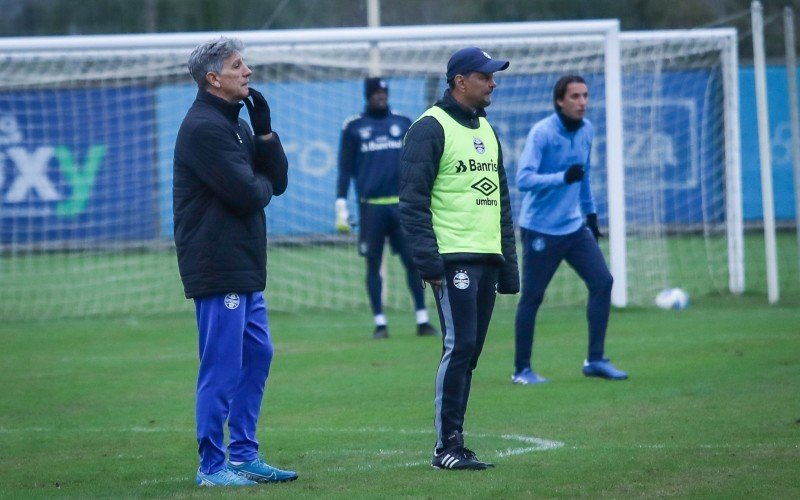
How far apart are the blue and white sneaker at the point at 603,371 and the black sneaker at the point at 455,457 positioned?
3464 mm

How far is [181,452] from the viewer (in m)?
7.80

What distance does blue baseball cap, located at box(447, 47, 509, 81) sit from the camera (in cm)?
698

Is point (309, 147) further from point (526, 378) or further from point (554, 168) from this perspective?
point (526, 378)

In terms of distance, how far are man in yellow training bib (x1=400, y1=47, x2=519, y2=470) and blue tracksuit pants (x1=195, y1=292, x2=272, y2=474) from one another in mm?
905

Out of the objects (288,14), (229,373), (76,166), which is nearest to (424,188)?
(229,373)

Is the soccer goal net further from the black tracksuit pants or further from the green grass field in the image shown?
the black tracksuit pants

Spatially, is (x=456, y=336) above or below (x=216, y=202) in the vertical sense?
below

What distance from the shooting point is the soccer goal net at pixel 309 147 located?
16.9m

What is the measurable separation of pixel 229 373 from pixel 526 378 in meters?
4.01

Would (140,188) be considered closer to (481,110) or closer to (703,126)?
(703,126)

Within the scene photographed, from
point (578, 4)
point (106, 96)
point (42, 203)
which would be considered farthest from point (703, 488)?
point (578, 4)

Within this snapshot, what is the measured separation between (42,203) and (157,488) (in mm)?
17893

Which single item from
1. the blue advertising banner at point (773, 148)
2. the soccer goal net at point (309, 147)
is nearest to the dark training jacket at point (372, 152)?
the soccer goal net at point (309, 147)

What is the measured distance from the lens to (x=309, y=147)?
71.6ft
